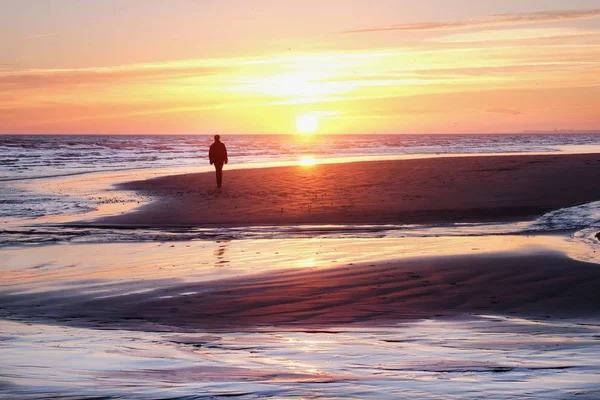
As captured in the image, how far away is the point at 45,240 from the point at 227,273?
224 inches

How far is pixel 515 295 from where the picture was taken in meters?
8.81

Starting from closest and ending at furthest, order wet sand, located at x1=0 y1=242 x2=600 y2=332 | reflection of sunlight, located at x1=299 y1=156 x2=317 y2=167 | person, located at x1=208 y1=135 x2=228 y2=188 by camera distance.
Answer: wet sand, located at x1=0 y1=242 x2=600 y2=332 → person, located at x1=208 y1=135 x2=228 y2=188 → reflection of sunlight, located at x1=299 y1=156 x2=317 y2=167

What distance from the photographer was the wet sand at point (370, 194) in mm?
18344

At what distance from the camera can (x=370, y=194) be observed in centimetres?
2312

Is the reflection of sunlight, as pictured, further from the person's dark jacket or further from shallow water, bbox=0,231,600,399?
shallow water, bbox=0,231,600,399

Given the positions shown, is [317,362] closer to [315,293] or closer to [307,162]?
[315,293]

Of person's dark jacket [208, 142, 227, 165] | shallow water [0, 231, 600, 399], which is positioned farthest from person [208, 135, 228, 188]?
shallow water [0, 231, 600, 399]

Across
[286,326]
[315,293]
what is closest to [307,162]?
[315,293]

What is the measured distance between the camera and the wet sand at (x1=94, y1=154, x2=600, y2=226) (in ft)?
60.2

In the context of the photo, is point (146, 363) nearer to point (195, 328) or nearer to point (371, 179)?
point (195, 328)

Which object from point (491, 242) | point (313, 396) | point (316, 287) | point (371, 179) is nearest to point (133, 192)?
point (371, 179)

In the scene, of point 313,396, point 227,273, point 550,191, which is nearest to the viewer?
point 313,396

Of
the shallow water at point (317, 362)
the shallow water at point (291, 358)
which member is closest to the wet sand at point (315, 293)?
the shallow water at point (291, 358)

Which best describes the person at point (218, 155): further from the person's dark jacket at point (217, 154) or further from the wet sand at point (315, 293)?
the wet sand at point (315, 293)
